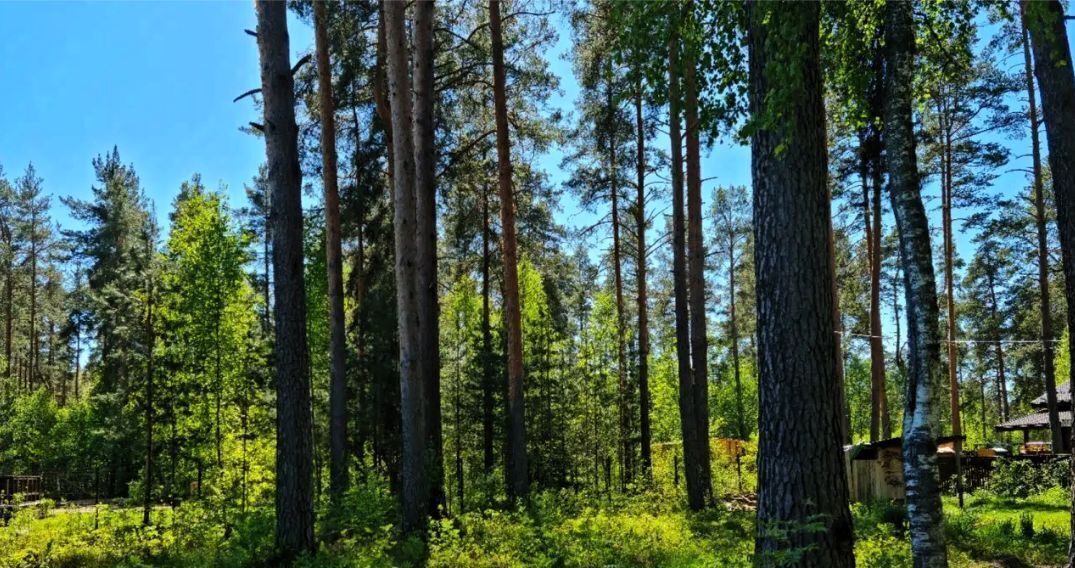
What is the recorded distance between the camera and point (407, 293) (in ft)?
27.9

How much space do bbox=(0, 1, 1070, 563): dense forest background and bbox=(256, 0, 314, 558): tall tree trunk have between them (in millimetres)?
73

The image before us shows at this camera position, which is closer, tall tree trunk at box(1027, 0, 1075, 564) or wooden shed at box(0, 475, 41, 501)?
tall tree trunk at box(1027, 0, 1075, 564)

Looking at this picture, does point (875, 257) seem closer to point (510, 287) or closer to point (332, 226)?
point (510, 287)

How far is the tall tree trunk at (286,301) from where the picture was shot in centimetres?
678

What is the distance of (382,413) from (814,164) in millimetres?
17100

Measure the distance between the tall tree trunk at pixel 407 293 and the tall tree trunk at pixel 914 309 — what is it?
543 centimetres

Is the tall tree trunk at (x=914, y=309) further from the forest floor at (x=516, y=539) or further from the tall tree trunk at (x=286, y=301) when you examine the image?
the tall tree trunk at (x=286, y=301)

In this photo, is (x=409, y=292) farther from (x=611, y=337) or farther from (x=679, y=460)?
(x=611, y=337)

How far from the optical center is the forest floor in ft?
22.1

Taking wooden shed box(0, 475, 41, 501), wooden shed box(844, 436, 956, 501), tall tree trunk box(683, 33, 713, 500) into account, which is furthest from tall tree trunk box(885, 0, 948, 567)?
wooden shed box(0, 475, 41, 501)

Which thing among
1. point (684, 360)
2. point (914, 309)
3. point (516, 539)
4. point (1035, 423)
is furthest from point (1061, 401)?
point (914, 309)

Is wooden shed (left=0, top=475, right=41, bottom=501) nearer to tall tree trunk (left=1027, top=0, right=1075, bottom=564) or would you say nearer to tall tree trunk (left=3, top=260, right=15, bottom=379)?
tall tree trunk (left=3, top=260, right=15, bottom=379)

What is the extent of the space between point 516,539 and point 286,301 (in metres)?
3.65

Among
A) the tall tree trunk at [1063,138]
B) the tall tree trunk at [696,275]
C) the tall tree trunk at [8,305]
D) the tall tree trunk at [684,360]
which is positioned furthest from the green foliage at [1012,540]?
the tall tree trunk at [8,305]
